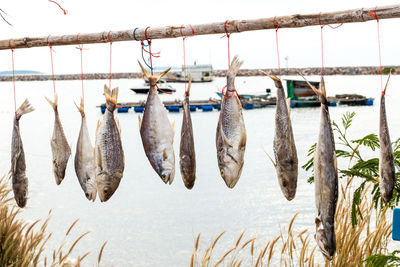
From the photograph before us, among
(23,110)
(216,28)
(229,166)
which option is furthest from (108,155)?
(216,28)

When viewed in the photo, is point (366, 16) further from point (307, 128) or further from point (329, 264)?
point (307, 128)

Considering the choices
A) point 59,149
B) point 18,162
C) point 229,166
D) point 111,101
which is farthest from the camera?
point 18,162

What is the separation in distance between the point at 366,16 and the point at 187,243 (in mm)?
14485

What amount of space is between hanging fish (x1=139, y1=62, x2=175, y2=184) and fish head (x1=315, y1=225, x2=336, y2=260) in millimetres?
1014

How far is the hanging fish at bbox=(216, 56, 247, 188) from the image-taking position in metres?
3.03

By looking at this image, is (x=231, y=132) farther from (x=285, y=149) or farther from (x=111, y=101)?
(x=111, y=101)

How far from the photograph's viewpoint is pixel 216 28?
3.32 metres

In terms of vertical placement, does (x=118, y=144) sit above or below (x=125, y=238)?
above

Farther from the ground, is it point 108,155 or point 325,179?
point 108,155

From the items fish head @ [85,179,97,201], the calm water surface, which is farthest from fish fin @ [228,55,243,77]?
the calm water surface

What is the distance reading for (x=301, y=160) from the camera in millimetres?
27359

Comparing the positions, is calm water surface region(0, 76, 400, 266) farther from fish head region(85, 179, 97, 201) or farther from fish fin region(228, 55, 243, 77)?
fish fin region(228, 55, 243, 77)

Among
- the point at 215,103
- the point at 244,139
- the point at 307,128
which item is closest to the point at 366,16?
the point at 244,139

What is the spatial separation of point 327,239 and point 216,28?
Answer: 155 centimetres
